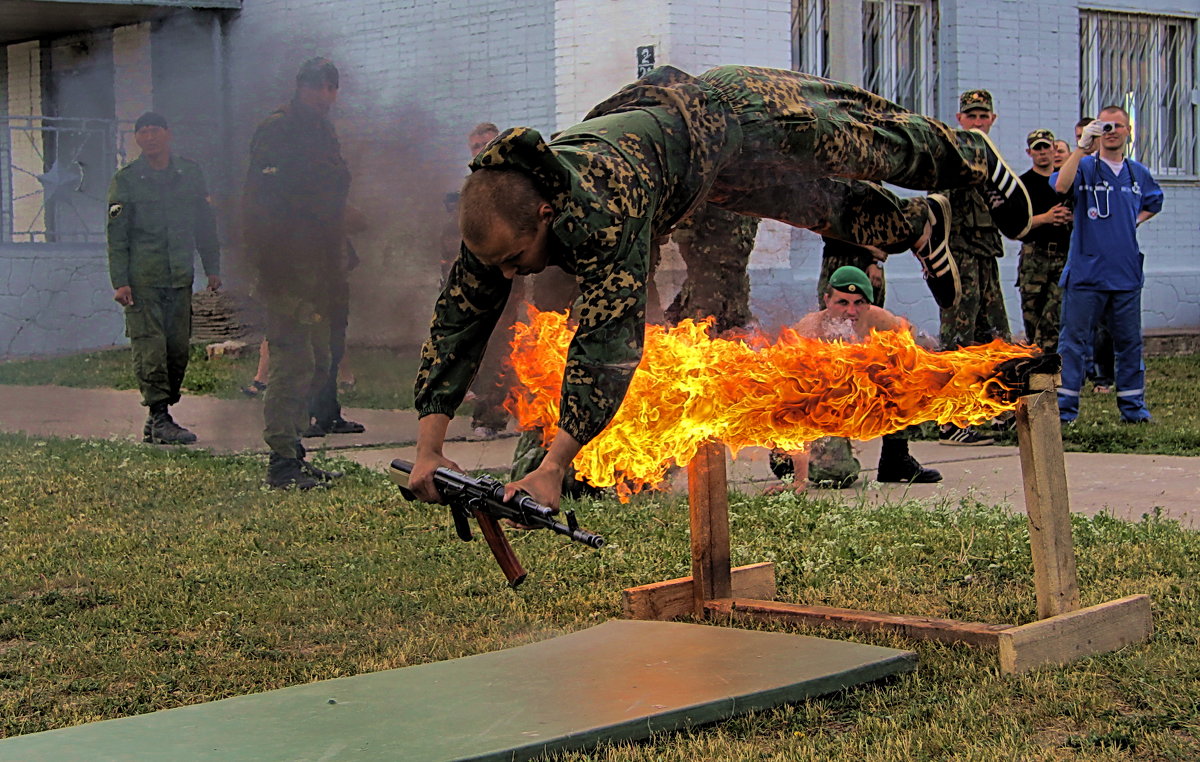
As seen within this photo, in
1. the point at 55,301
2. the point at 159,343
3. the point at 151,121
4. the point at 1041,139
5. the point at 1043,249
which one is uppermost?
the point at 1041,139

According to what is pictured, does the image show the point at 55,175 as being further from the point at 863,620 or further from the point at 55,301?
the point at 863,620

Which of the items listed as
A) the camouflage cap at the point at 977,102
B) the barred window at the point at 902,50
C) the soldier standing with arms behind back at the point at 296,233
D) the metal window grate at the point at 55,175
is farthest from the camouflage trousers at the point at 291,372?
the barred window at the point at 902,50

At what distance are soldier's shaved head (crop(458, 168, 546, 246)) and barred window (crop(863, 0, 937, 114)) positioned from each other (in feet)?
37.0

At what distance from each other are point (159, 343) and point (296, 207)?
153 inches

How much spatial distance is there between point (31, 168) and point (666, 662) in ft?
20.5

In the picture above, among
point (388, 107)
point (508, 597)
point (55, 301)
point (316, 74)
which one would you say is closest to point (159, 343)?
point (55, 301)

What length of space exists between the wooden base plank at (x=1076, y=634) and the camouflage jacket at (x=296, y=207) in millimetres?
3800

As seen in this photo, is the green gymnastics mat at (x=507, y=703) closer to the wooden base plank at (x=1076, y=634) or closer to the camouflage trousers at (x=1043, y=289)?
the wooden base plank at (x=1076, y=634)

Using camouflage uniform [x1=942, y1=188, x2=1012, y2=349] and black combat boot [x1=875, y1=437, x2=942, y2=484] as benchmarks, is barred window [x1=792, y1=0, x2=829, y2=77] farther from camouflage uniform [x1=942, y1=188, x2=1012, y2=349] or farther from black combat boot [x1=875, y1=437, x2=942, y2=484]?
black combat boot [x1=875, y1=437, x2=942, y2=484]

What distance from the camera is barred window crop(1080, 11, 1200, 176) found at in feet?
53.6

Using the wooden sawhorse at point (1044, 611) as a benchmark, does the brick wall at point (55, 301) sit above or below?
above

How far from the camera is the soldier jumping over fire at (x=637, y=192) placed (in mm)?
4012

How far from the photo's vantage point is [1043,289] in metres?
11.5

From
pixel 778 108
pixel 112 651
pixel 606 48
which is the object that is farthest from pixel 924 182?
pixel 606 48
